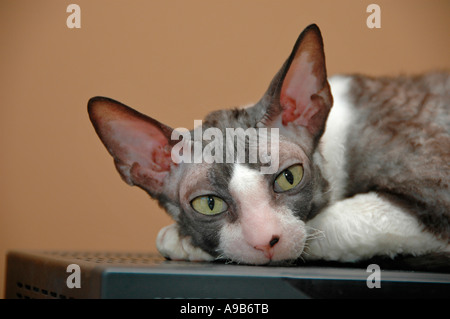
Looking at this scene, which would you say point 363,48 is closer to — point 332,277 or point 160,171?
point 160,171

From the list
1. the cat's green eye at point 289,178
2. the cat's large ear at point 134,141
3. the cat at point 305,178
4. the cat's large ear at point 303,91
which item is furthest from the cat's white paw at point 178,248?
the cat's large ear at point 303,91

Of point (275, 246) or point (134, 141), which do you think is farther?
point (134, 141)

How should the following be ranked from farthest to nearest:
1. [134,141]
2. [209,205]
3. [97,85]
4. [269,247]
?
1. [97,85]
2. [134,141]
3. [209,205]
4. [269,247]

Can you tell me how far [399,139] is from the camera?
139 centimetres

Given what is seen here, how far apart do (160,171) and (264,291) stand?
0.63m

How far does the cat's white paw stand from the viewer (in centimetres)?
130

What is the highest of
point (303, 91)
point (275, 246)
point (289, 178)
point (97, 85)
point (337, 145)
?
point (97, 85)

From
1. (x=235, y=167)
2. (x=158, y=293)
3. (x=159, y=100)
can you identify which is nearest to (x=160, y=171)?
(x=235, y=167)

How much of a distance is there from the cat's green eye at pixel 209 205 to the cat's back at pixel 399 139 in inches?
17.0

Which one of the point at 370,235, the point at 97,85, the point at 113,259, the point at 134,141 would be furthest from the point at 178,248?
the point at 97,85

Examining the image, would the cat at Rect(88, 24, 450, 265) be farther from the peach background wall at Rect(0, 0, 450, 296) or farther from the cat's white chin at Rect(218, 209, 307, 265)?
the peach background wall at Rect(0, 0, 450, 296)

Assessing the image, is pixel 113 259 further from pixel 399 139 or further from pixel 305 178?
pixel 399 139

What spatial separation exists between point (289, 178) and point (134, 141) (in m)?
0.42

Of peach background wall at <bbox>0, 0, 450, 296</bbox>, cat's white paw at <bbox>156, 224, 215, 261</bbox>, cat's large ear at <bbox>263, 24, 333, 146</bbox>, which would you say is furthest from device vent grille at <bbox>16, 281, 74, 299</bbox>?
peach background wall at <bbox>0, 0, 450, 296</bbox>
